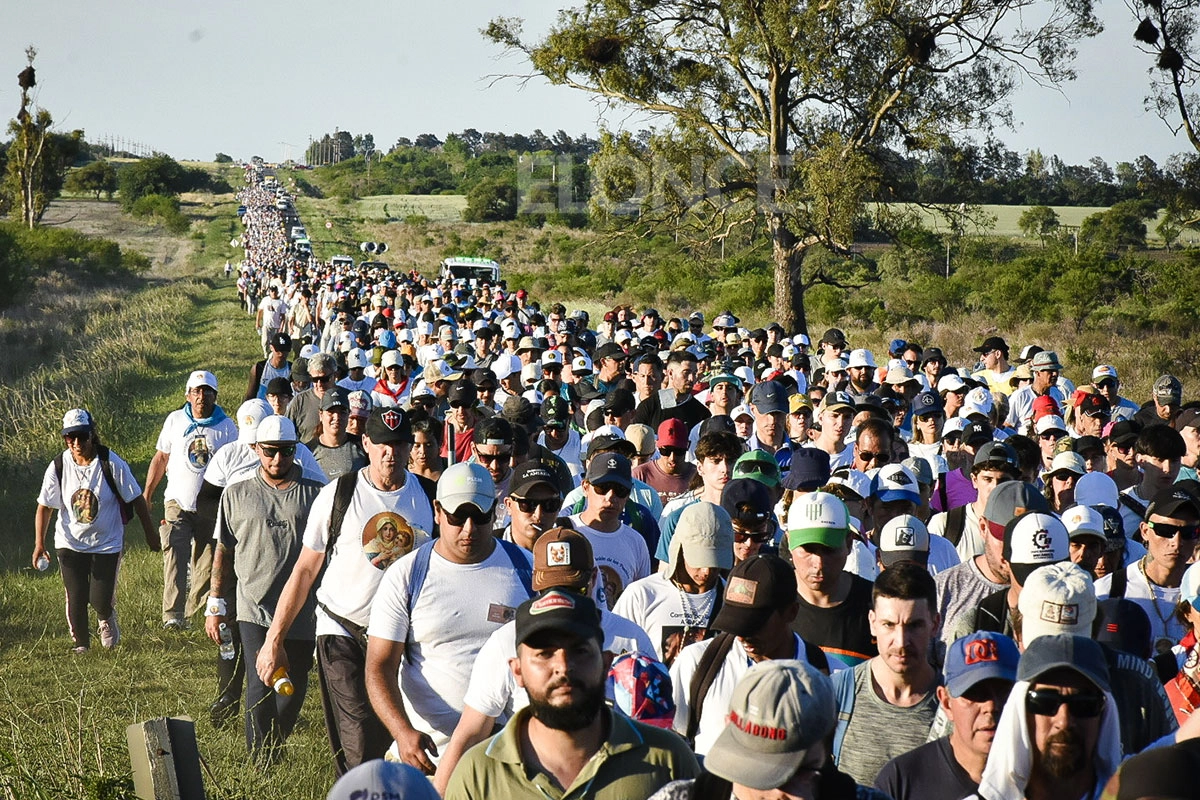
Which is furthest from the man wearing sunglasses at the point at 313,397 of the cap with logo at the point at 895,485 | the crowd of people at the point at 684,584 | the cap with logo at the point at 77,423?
the cap with logo at the point at 895,485

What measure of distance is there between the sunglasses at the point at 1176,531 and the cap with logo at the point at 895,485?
4.34 feet

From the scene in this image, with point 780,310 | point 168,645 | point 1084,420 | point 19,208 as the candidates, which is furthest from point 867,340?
point 19,208

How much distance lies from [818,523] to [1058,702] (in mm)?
2003

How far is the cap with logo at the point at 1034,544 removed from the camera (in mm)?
5582

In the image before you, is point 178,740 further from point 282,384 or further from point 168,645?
point 282,384

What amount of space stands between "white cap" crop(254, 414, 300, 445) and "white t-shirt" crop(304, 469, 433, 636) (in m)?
0.90

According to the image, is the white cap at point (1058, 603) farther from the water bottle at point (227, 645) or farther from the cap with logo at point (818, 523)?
the water bottle at point (227, 645)

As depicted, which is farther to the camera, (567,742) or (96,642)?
(96,642)

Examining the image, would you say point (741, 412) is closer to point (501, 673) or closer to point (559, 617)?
point (501, 673)

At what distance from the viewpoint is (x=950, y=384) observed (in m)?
11.9

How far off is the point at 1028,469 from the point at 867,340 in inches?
964

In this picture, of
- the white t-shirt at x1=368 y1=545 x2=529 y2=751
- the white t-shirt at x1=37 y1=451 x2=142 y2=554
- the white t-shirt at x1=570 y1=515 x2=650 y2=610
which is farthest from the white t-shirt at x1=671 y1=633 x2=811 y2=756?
the white t-shirt at x1=37 y1=451 x2=142 y2=554

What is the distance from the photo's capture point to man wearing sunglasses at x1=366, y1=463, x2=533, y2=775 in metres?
5.65

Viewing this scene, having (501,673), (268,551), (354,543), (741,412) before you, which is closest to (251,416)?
(268,551)
